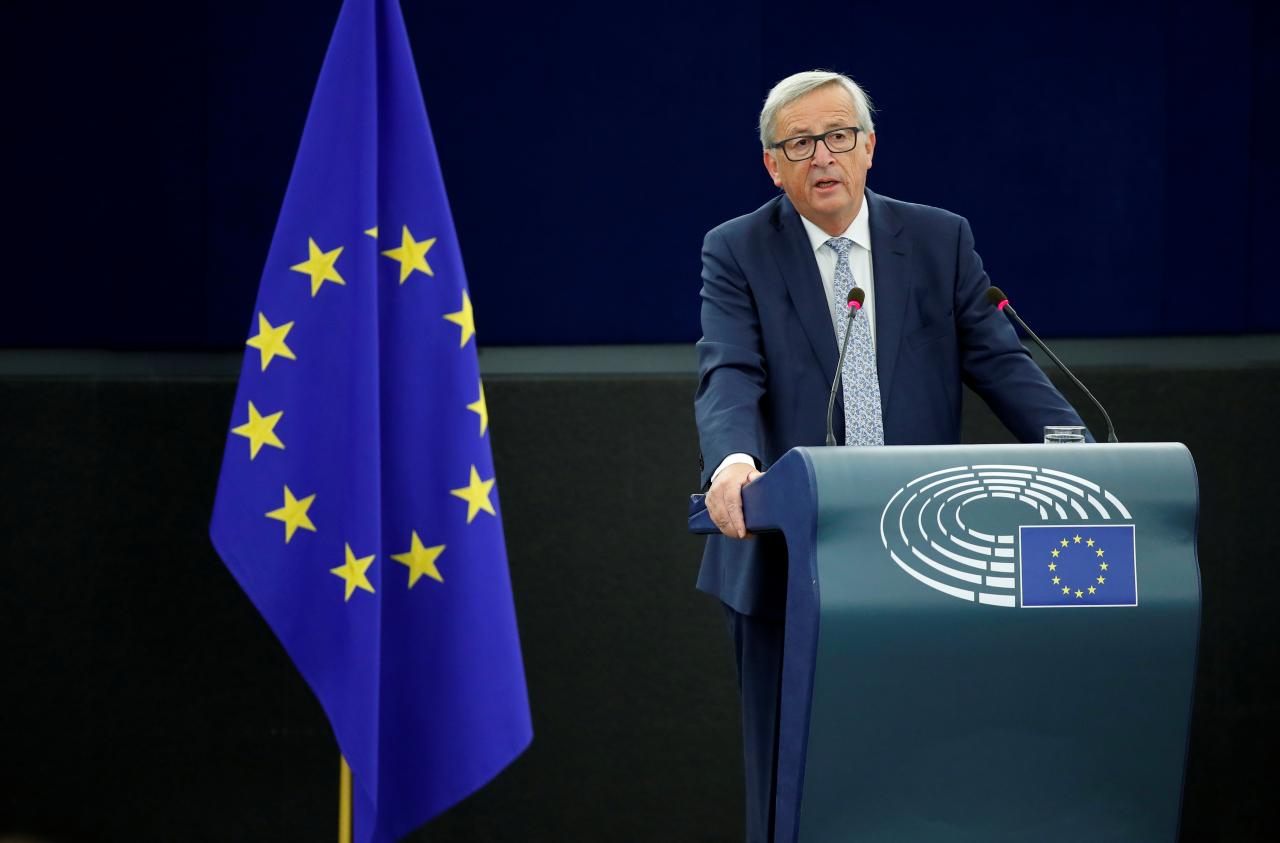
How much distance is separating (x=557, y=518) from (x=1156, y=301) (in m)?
1.60

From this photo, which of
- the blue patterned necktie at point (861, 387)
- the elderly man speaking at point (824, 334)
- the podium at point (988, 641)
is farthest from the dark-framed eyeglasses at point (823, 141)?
the podium at point (988, 641)

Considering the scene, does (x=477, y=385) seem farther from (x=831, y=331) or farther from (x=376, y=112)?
(x=831, y=331)

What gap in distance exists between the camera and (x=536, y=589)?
3.37 meters

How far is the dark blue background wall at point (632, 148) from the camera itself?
129 inches

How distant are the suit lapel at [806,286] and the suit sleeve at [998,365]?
0.24 metres

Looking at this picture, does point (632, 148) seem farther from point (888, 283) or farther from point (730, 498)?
point (730, 498)

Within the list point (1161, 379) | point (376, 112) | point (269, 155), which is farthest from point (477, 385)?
point (1161, 379)

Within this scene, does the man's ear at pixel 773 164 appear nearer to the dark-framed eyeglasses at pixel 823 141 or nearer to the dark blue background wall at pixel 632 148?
the dark-framed eyeglasses at pixel 823 141

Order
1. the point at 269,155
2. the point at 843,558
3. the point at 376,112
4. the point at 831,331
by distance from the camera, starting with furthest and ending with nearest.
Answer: the point at 269,155
the point at 376,112
the point at 831,331
the point at 843,558

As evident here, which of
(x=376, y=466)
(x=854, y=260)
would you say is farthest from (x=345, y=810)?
(x=854, y=260)

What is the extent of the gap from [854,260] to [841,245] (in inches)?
1.3

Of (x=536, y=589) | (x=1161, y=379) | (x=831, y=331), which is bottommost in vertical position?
(x=536, y=589)

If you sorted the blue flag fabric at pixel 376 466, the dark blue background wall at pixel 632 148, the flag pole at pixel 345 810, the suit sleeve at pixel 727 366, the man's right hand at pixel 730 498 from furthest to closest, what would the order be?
1. the dark blue background wall at pixel 632 148
2. the flag pole at pixel 345 810
3. the blue flag fabric at pixel 376 466
4. the suit sleeve at pixel 727 366
5. the man's right hand at pixel 730 498

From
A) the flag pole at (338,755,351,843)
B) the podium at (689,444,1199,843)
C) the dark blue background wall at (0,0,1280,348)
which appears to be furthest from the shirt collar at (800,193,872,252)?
the flag pole at (338,755,351,843)
